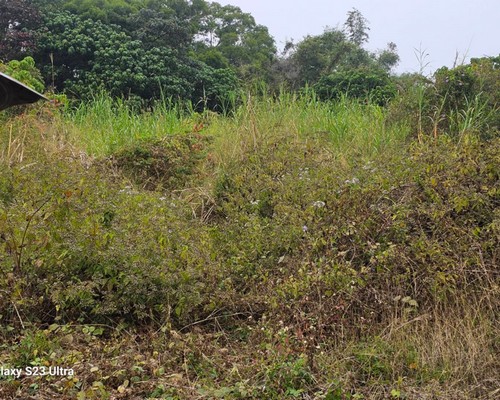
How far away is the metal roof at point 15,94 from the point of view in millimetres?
1688

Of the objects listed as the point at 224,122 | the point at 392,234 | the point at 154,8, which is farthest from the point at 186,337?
the point at 154,8

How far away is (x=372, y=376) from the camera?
9.02 ft

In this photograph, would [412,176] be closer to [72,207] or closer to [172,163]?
[72,207]

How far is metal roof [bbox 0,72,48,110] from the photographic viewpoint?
169 centimetres

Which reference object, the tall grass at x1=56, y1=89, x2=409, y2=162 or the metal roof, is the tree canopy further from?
the metal roof

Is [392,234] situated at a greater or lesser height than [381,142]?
lesser

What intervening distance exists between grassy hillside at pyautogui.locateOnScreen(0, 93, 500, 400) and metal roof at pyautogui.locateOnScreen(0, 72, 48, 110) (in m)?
1.27

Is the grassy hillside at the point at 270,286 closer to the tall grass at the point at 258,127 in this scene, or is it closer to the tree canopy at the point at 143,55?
the tall grass at the point at 258,127

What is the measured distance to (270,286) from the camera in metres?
3.42

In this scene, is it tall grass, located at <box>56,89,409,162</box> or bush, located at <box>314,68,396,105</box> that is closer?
tall grass, located at <box>56,89,409,162</box>

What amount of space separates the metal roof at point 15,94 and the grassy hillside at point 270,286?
4.16ft

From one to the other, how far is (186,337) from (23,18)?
1546cm

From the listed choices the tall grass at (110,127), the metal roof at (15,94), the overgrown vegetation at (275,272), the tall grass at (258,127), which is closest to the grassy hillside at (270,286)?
the overgrown vegetation at (275,272)

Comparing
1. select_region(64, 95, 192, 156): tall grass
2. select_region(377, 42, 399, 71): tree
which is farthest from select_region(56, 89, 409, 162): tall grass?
select_region(377, 42, 399, 71): tree
